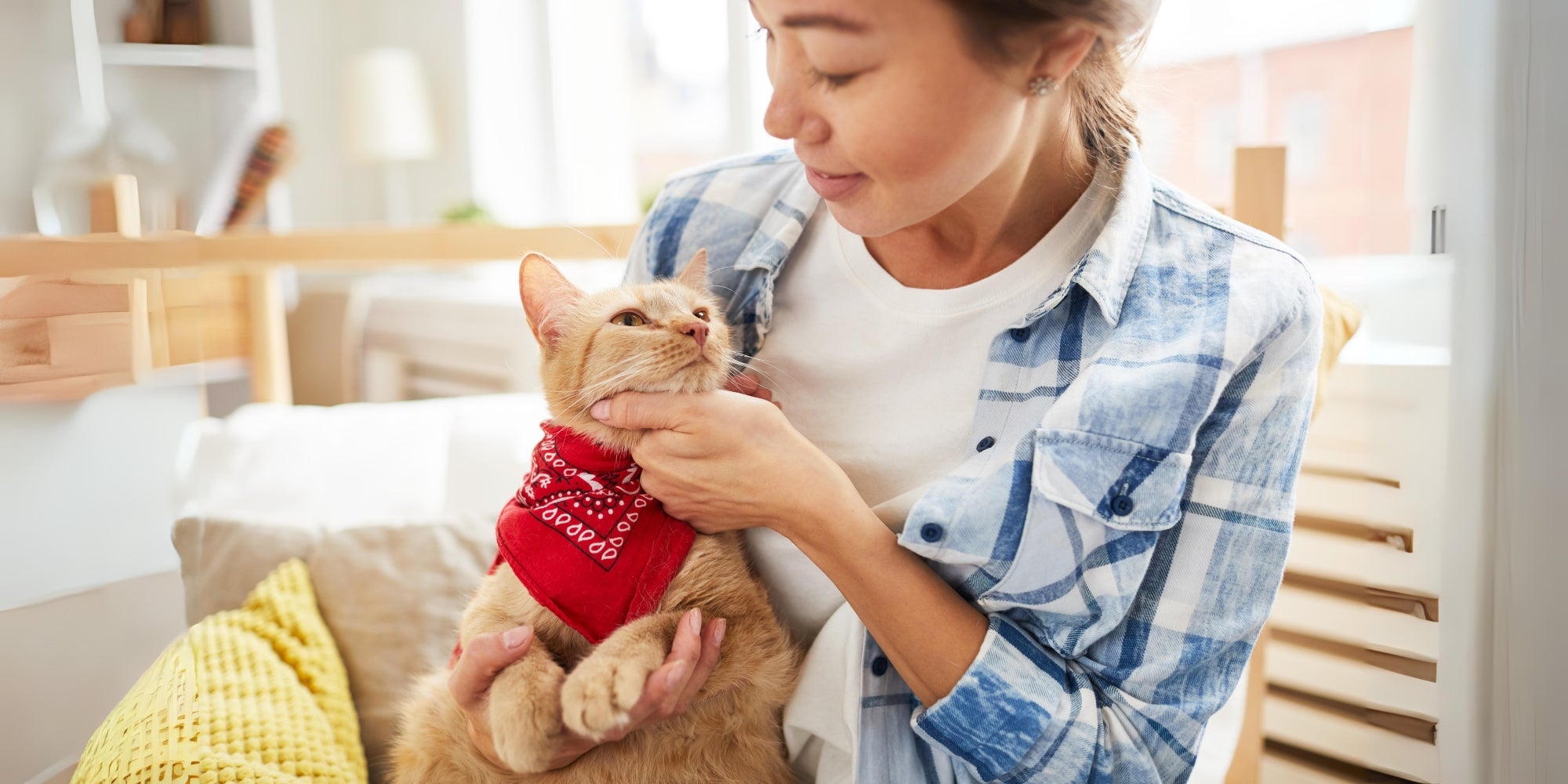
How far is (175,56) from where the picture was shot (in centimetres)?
78

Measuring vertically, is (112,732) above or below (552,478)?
below

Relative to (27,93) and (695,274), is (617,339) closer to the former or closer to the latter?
(695,274)

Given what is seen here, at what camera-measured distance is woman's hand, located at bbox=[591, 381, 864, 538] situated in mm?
953

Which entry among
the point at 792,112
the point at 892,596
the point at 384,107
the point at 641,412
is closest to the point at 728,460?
the point at 641,412

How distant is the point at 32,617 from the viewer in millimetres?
645

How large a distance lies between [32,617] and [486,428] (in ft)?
3.55

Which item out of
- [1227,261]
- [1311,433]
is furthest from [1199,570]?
[1311,433]

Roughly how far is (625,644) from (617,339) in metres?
0.31

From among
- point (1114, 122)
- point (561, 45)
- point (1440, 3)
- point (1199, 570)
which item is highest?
point (561, 45)

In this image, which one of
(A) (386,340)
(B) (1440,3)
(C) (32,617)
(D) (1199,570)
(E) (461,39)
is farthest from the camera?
(E) (461,39)

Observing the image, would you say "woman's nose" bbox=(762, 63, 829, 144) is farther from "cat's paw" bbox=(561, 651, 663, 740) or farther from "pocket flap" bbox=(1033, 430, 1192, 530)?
"cat's paw" bbox=(561, 651, 663, 740)

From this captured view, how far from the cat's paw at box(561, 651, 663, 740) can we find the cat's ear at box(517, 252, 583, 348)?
0.39 m

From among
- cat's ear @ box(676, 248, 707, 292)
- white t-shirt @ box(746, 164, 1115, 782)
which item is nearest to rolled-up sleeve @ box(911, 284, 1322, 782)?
white t-shirt @ box(746, 164, 1115, 782)

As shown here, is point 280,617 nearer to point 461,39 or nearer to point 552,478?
point 552,478
